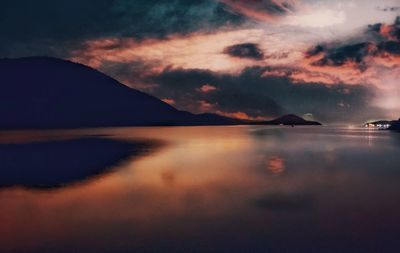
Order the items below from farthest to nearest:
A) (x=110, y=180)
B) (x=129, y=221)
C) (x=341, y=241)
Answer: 1. (x=110, y=180)
2. (x=129, y=221)
3. (x=341, y=241)

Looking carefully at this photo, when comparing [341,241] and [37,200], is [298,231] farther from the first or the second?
[37,200]

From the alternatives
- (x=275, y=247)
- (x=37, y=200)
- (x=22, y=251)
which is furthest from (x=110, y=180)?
(x=275, y=247)

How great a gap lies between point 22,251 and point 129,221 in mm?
3523

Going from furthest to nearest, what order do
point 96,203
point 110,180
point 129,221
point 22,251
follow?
point 110,180 → point 96,203 → point 129,221 → point 22,251

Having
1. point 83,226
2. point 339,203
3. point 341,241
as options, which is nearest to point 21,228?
point 83,226

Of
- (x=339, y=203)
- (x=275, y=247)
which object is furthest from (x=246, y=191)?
(x=275, y=247)

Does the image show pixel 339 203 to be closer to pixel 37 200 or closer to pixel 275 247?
pixel 275 247

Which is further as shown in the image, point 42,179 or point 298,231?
point 42,179

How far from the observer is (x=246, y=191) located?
1773 centimetres

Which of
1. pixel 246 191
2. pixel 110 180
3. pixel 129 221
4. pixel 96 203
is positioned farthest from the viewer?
pixel 110 180

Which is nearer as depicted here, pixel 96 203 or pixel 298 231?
pixel 298 231

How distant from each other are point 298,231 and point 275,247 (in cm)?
175

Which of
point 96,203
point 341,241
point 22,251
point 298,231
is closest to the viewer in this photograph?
point 22,251

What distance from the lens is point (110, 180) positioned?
20.8 m
